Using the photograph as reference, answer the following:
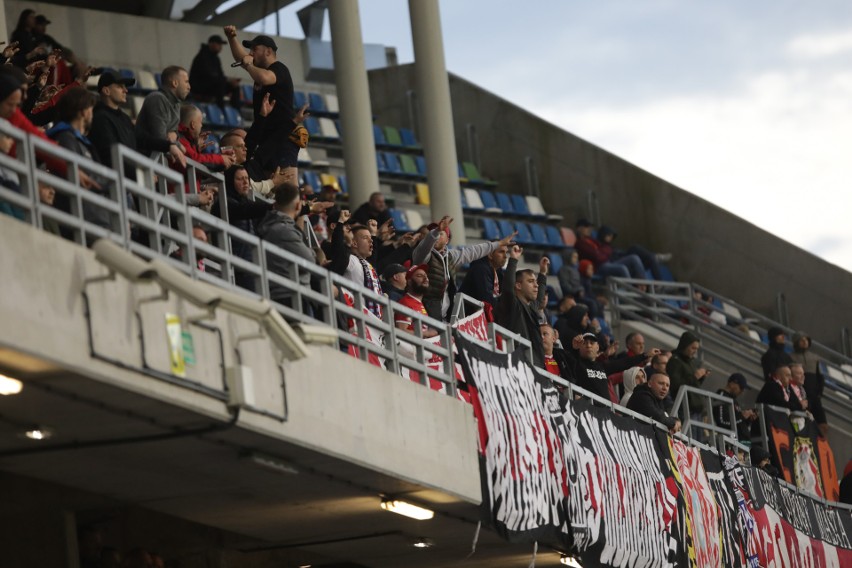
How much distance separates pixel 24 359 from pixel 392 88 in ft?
69.4

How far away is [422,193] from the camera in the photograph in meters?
25.0

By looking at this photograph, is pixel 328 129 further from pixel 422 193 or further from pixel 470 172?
pixel 470 172

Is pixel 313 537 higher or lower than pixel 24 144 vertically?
lower

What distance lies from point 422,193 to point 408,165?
30.8 inches

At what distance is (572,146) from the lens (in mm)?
27688

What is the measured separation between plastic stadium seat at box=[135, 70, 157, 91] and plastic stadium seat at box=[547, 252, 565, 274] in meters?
5.69

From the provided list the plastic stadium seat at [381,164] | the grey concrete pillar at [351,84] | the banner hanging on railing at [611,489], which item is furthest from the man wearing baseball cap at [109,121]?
the plastic stadium seat at [381,164]

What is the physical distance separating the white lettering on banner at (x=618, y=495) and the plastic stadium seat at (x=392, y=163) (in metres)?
10.5

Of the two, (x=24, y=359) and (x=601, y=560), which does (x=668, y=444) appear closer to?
(x=601, y=560)

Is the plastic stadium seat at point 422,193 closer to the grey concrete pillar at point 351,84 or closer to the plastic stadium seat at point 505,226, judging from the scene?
the plastic stadium seat at point 505,226

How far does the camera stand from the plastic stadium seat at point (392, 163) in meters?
25.2

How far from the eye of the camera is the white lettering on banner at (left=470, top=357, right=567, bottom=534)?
484 inches

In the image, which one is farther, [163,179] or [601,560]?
[601,560]

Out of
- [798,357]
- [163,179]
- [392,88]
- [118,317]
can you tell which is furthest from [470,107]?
[118,317]
